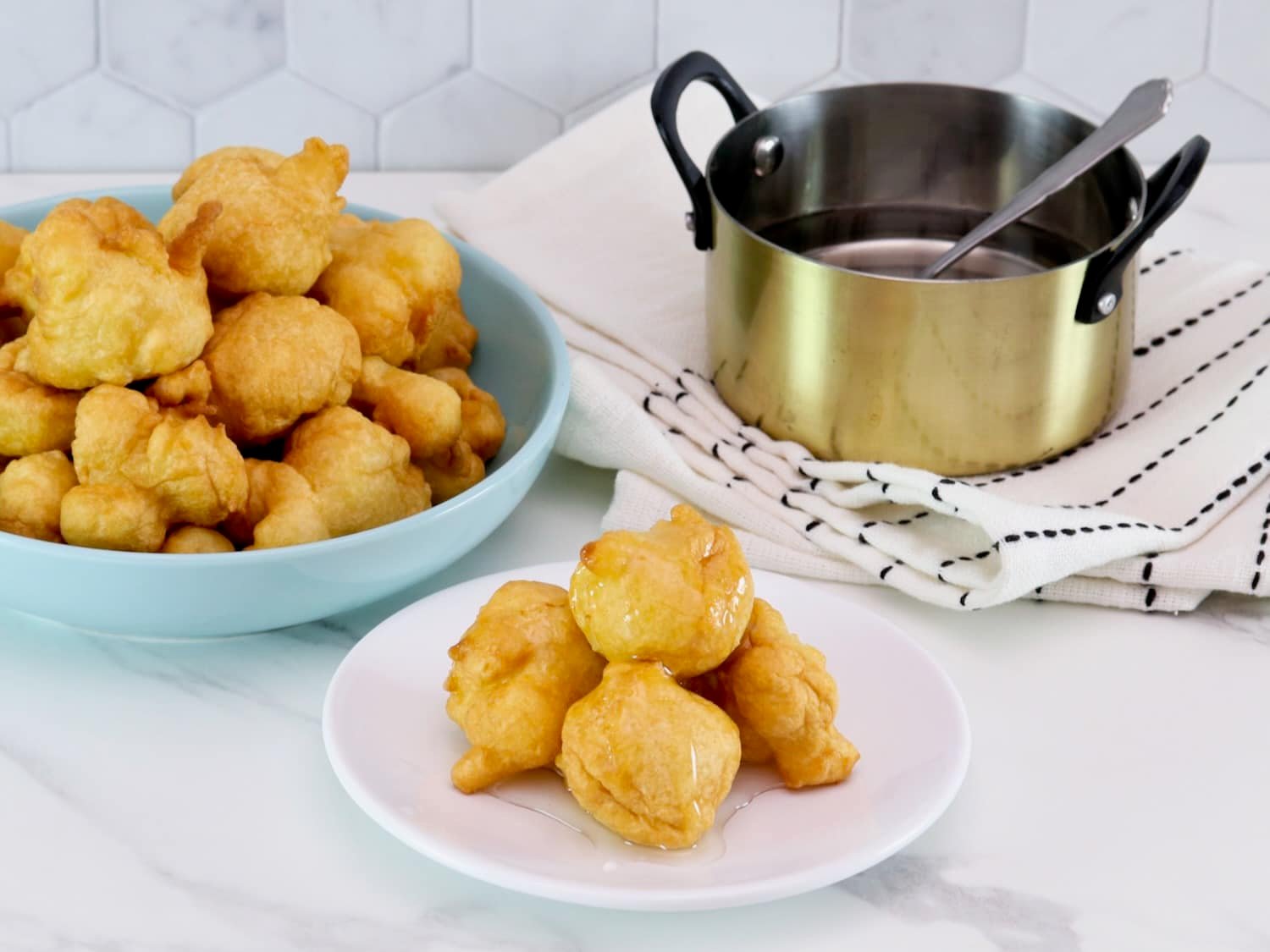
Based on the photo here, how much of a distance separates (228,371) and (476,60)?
2.31 ft

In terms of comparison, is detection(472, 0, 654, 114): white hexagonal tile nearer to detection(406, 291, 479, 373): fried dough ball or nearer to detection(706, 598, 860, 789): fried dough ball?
detection(406, 291, 479, 373): fried dough ball

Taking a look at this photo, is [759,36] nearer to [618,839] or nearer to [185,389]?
[185,389]

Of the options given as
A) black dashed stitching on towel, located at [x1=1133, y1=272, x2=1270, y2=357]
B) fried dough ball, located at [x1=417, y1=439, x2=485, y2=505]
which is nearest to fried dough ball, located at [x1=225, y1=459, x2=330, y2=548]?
fried dough ball, located at [x1=417, y1=439, x2=485, y2=505]

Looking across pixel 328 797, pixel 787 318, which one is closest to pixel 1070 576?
pixel 787 318

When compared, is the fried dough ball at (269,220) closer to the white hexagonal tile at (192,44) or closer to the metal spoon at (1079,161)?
the metal spoon at (1079,161)

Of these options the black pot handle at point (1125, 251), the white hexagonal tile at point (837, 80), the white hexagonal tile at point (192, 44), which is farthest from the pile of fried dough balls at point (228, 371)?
the white hexagonal tile at point (837, 80)

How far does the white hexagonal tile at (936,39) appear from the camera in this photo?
1.56 meters

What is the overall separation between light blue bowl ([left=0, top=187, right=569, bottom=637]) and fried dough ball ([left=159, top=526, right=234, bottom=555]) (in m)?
0.03

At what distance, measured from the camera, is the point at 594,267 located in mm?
1345

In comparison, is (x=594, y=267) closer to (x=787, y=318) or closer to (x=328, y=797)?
(x=787, y=318)

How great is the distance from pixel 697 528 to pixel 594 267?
573mm

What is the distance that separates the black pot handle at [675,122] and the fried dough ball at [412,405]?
0.85 feet

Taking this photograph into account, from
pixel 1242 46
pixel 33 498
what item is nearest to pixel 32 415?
pixel 33 498

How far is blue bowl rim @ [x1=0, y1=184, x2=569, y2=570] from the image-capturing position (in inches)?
33.4
